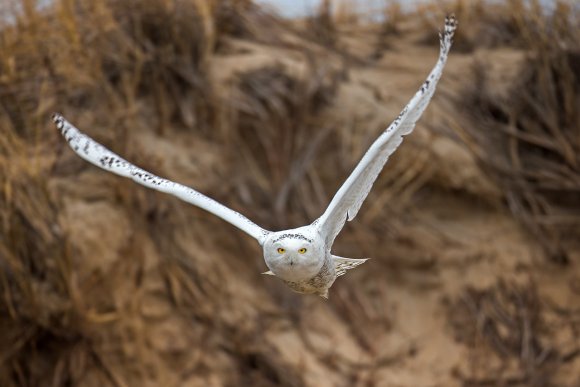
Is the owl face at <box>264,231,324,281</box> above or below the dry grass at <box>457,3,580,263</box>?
below

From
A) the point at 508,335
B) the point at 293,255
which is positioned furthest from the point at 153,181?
the point at 508,335

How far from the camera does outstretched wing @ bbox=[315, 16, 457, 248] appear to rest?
4768 millimetres

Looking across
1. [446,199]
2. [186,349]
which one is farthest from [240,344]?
[446,199]

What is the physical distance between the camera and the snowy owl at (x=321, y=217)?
468cm

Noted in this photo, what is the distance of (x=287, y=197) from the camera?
8672 mm

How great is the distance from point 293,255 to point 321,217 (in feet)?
1.38

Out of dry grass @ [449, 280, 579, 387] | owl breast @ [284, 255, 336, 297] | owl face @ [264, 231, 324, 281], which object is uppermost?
owl face @ [264, 231, 324, 281]

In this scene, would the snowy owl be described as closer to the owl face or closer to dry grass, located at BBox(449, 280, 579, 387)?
the owl face

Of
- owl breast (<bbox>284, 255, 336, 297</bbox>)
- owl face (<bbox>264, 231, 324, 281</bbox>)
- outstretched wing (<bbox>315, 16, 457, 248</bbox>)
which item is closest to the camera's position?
owl face (<bbox>264, 231, 324, 281</bbox>)

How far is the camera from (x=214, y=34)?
895cm

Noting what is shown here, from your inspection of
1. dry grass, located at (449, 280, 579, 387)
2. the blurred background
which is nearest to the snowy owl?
the blurred background

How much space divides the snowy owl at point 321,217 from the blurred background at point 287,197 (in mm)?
2739

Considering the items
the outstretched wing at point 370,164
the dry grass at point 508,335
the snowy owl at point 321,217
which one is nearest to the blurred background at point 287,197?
the dry grass at point 508,335

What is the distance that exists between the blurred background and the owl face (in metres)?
3.21
